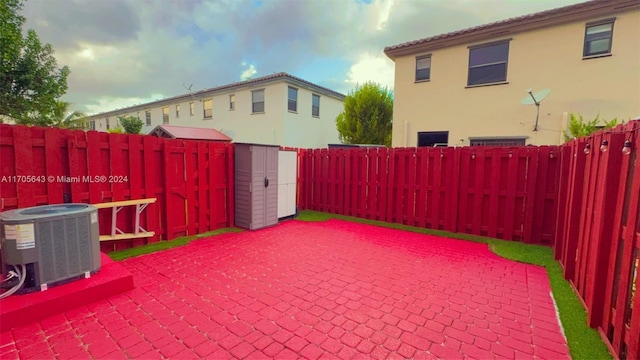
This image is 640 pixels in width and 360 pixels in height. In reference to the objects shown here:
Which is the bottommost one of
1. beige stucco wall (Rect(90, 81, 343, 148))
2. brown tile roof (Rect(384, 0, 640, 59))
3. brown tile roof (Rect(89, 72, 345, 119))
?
beige stucco wall (Rect(90, 81, 343, 148))

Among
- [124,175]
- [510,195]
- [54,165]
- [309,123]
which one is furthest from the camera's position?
[309,123]

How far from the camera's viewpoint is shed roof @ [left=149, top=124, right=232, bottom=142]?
15633 mm

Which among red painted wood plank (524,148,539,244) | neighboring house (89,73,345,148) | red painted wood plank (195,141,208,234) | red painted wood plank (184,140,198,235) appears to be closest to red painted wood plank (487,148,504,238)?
red painted wood plank (524,148,539,244)

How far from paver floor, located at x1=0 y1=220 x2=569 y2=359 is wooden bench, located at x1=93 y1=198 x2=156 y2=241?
639 mm

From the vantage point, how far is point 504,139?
34.6 feet

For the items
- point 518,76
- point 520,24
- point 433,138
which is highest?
point 520,24

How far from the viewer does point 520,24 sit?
9.83m

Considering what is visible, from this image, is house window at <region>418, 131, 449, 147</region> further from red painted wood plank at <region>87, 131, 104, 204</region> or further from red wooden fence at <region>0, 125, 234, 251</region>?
red painted wood plank at <region>87, 131, 104, 204</region>

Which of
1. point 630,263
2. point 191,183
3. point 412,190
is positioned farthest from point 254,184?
point 630,263

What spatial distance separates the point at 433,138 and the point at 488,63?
353cm

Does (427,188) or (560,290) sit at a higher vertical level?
→ (427,188)

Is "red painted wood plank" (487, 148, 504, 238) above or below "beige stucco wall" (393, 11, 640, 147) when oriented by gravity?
below

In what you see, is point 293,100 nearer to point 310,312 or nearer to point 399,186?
point 399,186

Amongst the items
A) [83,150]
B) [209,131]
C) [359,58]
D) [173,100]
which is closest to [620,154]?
[83,150]
